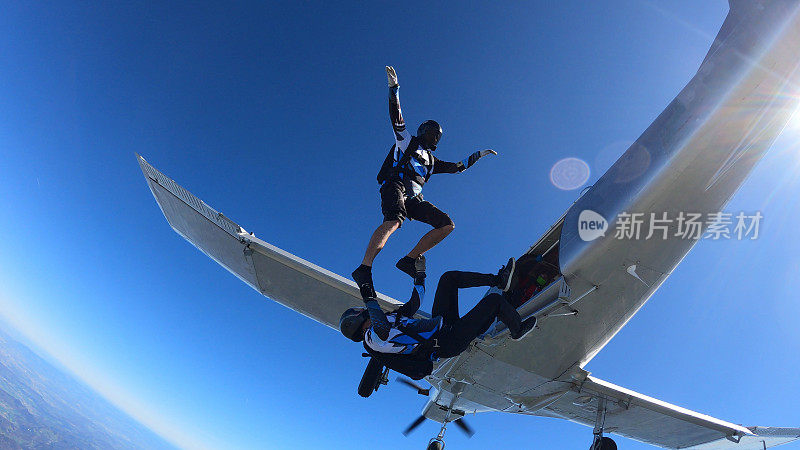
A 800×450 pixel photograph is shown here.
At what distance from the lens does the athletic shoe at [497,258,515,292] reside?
4086mm

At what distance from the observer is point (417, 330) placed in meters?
3.32

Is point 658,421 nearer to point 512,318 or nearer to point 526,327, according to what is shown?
point 526,327

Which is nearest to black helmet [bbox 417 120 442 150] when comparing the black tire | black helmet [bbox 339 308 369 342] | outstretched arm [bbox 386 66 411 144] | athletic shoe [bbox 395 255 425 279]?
outstretched arm [bbox 386 66 411 144]

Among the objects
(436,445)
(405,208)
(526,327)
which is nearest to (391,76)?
(405,208)

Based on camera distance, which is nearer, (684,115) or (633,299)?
(684,115)

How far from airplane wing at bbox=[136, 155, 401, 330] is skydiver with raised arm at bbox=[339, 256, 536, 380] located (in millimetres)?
3146

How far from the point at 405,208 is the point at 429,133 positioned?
108 cm

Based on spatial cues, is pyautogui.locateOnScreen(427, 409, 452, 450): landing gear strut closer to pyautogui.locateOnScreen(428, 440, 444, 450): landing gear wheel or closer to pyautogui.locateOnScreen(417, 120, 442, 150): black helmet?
pyautogui.locateOnScreen(428, 440, 444, 450): landing gear wheel

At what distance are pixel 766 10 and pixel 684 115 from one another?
1098 mm

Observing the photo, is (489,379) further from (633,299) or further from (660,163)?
(660,163)

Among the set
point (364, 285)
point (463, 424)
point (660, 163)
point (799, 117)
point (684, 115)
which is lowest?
point (364, 285)

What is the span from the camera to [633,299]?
558 cm

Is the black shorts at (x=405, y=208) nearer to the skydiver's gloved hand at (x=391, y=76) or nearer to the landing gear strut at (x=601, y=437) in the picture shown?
the skydiver's gloved hand at (x=391, y=76)

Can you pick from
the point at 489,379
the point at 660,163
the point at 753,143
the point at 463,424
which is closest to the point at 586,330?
the point at 489,379
